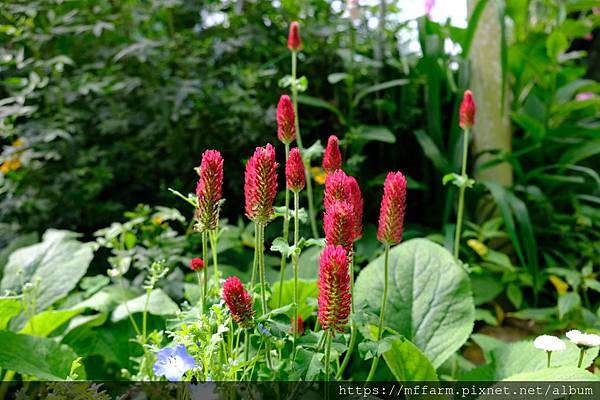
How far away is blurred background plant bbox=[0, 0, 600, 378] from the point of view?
6.73 feet

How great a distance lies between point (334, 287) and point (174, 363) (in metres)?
0.29

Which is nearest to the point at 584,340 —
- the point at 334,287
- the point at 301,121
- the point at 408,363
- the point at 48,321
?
the point at 408,363

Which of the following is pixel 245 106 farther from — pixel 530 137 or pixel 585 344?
pixel 585 344

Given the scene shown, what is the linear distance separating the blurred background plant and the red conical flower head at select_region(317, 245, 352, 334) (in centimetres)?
109

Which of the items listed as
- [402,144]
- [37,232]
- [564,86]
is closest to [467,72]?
[402,144]

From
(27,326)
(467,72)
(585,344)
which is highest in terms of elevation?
(467,72)

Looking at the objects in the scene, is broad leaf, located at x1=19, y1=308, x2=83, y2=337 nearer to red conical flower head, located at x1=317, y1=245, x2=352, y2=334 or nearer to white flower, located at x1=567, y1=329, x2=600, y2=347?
red conical flower head, located at x1=317, y1=245, x2=352, y2=334

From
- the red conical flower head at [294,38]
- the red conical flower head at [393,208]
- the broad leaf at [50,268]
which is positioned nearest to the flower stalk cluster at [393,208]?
the red conical flower head at [393,208]

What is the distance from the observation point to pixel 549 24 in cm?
277

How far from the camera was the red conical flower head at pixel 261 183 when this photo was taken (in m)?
0.85

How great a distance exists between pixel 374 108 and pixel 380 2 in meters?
0.43

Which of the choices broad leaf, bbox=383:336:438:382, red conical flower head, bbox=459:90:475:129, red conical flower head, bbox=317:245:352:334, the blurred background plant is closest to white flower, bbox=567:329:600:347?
broad leaf, bbox=383:336:438:382

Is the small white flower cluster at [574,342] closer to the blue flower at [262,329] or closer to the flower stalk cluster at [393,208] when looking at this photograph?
the flower stalk cluster at [393,208]

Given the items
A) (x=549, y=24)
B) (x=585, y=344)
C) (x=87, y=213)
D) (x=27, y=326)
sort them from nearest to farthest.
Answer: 1. (x=585, y=344)
2. (x=27, y=326)
3. (x=87, y=213)
4. (x=549, y=24)
